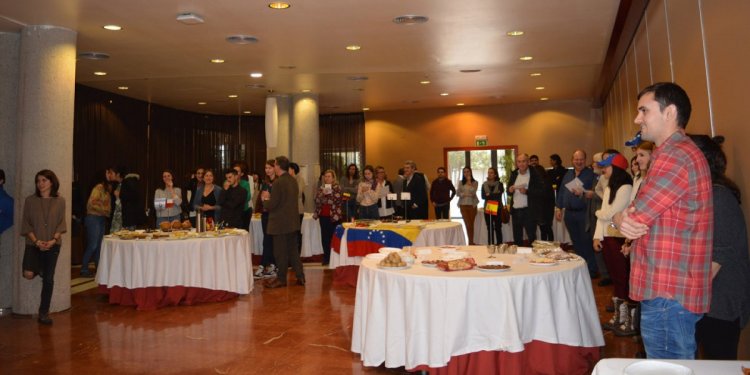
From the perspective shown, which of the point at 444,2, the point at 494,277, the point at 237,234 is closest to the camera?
the point at 494,277

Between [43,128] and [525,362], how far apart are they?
18.1ft

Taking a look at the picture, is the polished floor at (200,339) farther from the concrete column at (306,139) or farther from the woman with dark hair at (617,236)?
the concrete column at (306,139)

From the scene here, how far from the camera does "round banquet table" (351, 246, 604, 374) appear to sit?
3.52m

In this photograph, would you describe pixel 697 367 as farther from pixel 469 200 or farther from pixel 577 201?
pixel 469 200

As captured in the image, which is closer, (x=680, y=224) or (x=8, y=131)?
(x=680, y=224)

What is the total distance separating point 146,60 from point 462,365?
691 centimetres

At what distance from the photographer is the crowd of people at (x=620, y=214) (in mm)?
2148

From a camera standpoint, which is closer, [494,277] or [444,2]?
[494,277]

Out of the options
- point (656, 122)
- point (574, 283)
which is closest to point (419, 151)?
point (574, 283)

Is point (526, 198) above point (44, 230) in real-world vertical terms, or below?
above

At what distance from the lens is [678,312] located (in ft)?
7.13

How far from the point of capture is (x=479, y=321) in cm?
354

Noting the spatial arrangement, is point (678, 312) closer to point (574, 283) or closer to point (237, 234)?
point (574, 283)

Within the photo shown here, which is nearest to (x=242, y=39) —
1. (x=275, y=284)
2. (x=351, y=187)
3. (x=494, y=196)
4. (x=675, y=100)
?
(x=275, y=284)
